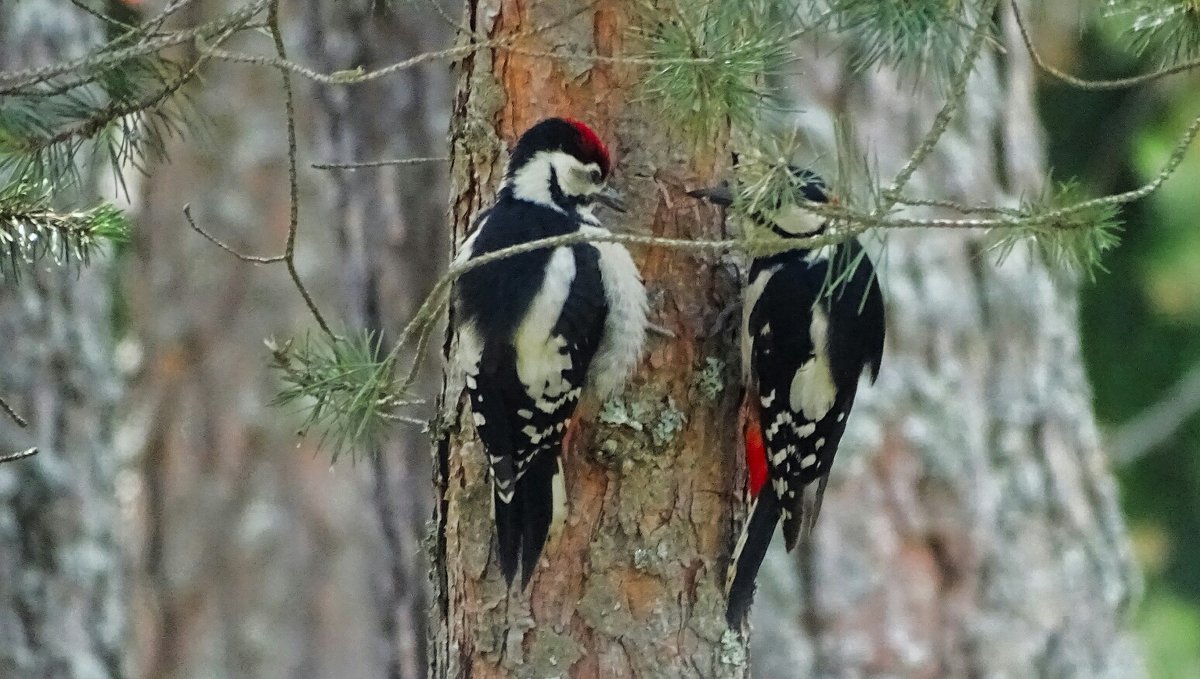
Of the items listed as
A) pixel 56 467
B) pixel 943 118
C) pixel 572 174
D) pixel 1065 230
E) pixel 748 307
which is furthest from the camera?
pixel 56 467

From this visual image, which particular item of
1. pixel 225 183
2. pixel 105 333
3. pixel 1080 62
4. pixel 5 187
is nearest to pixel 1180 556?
pixel 1080 62

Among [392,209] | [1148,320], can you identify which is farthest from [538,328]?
[1148,320]

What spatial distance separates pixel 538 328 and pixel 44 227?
0.69m

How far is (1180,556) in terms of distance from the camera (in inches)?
208

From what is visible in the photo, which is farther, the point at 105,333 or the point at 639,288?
the point at 105,333

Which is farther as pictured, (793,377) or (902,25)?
(793,377)

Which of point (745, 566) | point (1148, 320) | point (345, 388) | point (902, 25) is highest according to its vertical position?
point (1148, 320)

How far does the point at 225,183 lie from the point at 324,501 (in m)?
1.06

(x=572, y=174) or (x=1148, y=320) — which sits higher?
(x=1148, y=320)

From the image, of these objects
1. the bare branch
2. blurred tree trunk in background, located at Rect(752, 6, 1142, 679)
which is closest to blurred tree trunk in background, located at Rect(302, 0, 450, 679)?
blurred tree trunk in background, located at Rect(752, 6, 1142, 679)

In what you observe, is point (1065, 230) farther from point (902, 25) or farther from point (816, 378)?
point (816, 378)

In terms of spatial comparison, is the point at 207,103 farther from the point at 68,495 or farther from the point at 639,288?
the point at 639,288

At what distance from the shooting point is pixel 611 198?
6.97 ft

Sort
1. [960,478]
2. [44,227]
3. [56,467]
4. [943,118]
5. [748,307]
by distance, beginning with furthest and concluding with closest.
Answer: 1. [960,478]
2. [56,467]
3. [748,307]
4. [44,227]
5. [943,118]
